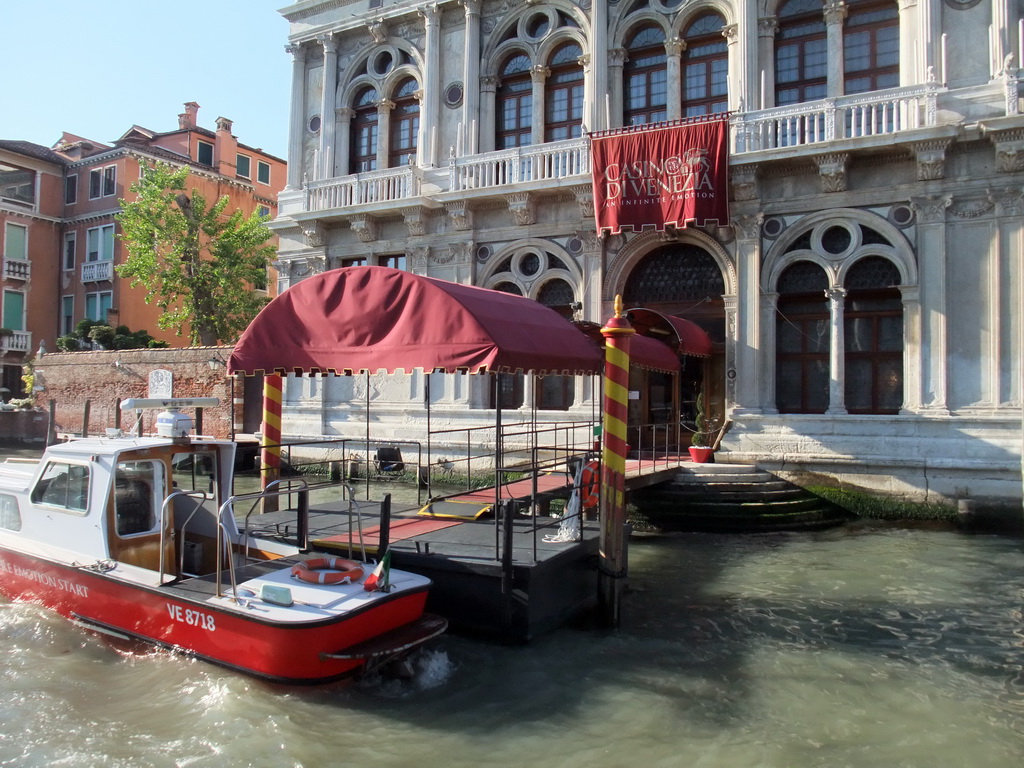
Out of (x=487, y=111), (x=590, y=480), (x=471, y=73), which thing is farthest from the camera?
(x=487, y=111)

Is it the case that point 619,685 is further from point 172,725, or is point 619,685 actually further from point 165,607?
point 165,607

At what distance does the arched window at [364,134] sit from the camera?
2070cm

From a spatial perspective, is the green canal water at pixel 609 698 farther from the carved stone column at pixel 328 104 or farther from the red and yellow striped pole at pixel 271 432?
the carved stone column at pixel 328 104

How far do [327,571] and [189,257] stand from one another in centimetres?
2277

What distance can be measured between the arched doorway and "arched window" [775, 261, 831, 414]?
1.21 metres

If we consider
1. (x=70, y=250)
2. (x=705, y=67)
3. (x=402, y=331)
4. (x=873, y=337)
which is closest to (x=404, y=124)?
(x=705, y=67)

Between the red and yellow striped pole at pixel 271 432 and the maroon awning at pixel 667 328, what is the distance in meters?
6.04

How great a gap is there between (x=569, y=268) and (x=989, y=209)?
7867 millimetres

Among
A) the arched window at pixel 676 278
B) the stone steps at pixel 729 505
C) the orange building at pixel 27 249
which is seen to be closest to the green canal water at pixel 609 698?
the stone steps at pixel 729 505

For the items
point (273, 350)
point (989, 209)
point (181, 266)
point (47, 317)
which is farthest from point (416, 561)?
point (47, 317)

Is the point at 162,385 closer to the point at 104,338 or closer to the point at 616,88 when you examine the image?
the point at 616,88

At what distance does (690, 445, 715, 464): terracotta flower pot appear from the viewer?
572 inches

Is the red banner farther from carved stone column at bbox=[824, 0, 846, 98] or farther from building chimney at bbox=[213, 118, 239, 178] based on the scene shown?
building chimney at bbox=[213, 118, 239, 178]

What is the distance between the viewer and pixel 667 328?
14281 mm
